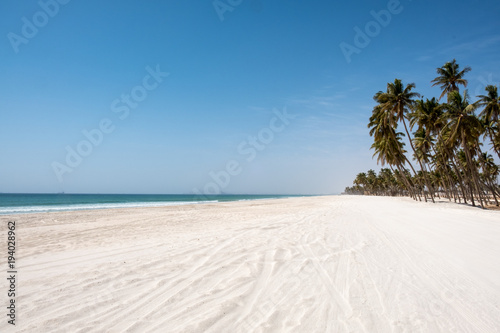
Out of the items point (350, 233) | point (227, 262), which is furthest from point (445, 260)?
point (227, 262)

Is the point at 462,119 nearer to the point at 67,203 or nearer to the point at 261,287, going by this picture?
the point at 261,287

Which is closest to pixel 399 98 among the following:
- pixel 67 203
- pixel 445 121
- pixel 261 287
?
pixel 445 121

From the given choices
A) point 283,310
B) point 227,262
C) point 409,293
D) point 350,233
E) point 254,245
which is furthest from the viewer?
point 350,233

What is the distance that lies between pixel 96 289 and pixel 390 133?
38449mm

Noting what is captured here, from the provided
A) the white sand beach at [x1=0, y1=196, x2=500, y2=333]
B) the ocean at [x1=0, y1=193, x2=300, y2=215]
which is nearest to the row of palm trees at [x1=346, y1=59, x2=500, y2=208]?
the white sand beach at [x1=0, y1=196, x2=500, y2=333]

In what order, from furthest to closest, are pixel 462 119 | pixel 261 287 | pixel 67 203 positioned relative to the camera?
1. pixel 67 203
2. pixel 462 119
3. pixel 261 287

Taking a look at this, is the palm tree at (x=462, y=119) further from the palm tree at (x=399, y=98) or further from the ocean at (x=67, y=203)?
the ocean at (x=67, y=203)

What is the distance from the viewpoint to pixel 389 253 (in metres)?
5.53

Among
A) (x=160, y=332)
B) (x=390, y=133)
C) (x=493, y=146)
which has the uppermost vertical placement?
(x=390, y=133)

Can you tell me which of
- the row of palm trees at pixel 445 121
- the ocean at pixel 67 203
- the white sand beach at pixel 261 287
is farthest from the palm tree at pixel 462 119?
the ocean at pixel 67 203

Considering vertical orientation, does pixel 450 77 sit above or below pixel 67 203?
above

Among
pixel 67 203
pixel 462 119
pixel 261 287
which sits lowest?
pixel 261 287

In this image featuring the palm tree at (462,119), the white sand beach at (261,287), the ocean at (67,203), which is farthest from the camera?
the ocean at (67,203)

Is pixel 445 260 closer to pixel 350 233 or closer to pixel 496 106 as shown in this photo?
pixel 350 233
